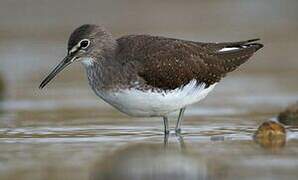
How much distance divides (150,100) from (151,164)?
5.81ft

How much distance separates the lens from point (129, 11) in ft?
82.7

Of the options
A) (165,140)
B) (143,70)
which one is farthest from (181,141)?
(143,70)

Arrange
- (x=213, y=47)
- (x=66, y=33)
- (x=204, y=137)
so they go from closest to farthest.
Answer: (x=204, y=137), (x=213, y=47), (x=66, y=33)

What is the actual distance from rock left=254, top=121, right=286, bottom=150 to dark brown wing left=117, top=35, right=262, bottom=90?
137cm

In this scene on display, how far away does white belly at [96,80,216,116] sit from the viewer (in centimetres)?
1273

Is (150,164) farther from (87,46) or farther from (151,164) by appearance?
(87,46)

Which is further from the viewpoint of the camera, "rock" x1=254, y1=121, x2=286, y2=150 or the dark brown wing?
the dark brown wing

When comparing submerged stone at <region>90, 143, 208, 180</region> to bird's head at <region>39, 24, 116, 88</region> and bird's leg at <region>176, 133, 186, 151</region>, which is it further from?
bird's head at <region>39, 24, 116, 88</region>

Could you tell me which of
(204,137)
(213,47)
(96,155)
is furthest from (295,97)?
(96,155)

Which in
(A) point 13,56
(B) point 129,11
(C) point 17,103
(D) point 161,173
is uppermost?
(B) point 129,11

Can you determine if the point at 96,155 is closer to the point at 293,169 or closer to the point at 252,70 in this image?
the point at 293,169

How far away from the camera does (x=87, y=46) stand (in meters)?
13.4

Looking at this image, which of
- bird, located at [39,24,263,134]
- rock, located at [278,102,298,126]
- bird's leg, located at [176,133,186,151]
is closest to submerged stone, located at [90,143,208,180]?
bird's leg, located at [176,133,186,151]

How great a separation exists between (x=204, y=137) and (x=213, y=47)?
5.95 feet
